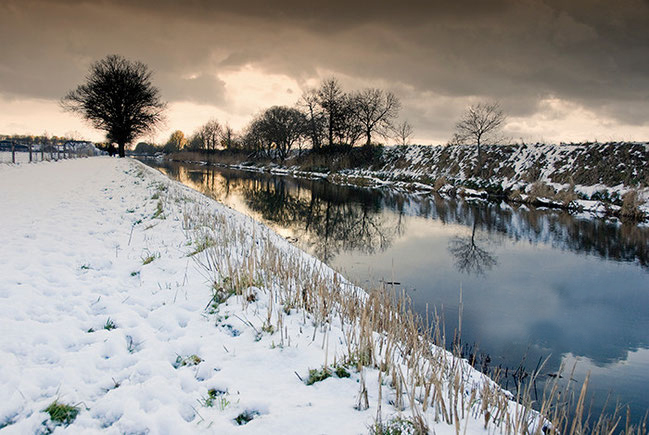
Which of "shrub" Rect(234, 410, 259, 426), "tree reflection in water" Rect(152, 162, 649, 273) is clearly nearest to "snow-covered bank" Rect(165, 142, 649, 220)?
"tree reflection in water" Rect(152, 162, 649, 273)

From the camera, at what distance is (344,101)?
47781mm

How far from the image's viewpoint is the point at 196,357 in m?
3.25

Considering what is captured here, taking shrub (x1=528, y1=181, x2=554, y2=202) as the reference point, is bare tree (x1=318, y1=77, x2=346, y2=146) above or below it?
above

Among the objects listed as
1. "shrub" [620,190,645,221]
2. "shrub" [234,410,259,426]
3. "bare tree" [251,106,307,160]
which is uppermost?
"bare tree" [251,106,307,160]

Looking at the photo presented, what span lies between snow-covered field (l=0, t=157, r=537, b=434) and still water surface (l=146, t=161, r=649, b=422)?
2.19m

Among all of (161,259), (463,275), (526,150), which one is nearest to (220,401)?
(161,259)

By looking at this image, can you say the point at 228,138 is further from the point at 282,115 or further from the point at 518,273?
the point at 518,273

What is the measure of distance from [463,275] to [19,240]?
29.8 feet

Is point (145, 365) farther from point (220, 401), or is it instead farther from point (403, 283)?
point (403, 283)

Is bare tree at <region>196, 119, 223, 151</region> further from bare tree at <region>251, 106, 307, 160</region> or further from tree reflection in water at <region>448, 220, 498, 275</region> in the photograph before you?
tree reflection in water at <region>448, 220, 498, 275</region>

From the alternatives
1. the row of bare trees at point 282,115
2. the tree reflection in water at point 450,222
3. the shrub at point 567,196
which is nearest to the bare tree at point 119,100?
the row of bare trees at point 282,115

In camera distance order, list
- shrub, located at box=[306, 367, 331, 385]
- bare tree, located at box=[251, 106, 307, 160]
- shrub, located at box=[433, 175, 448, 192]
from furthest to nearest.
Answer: bare tree, located at box=[251, 106, 307, 160], shrub, located at box=[433, 175, 448, 192], shrub, located at box=[306, 367, 331, 385]

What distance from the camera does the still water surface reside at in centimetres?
502

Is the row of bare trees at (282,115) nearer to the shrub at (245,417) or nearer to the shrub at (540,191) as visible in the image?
the shrub at (540,191)
